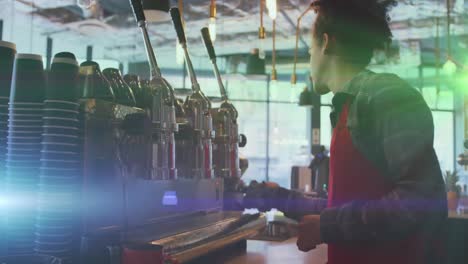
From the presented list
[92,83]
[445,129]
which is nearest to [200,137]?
[92,83]

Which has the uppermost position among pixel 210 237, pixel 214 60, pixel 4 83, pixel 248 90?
pixel 248 90

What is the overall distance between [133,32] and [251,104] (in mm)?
3967

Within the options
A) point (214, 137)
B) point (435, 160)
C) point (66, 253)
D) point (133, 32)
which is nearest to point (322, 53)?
point (435, 160)

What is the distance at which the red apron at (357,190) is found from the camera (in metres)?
1.17

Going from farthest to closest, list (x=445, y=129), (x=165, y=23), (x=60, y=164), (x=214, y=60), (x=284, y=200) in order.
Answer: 1. (x=445, y=129)
2. (x=165, y=23)
3. (x=214, y=60)
4. (x=284, y=200)
5. (x=60, y=164)

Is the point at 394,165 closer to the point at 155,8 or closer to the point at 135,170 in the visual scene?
the point at 135,170

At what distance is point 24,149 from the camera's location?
3.93 feet

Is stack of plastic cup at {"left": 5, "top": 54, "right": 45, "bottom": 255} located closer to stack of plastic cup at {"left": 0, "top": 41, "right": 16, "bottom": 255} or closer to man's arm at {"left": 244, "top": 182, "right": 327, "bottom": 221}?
stack of plastic cup at {"left": 0, "top": 41, "right": 16, "bottom": 255}

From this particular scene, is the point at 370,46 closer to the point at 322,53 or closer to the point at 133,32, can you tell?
the point at 322,53

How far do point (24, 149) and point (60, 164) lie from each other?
0.11 meters

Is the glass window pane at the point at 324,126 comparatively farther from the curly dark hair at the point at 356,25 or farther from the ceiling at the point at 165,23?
the curly dark hair at the point at 356,25

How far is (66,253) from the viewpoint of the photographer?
116 centimetres

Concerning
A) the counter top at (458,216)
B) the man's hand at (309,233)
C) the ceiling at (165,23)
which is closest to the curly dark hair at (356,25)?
the man's hand at (309,233)

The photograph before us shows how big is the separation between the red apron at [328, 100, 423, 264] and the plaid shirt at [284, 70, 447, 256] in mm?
32
